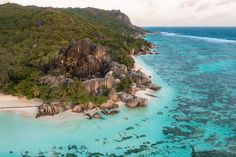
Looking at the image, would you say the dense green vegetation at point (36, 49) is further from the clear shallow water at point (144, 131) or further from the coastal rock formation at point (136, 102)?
the clear shallow water at point (144, 131)

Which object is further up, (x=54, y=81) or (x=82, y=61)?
(x=82, y=61)

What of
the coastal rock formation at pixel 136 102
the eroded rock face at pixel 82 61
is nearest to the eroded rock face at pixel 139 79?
the eroded rock face at pixel 82 61

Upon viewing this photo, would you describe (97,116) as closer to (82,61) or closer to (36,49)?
(82,61)

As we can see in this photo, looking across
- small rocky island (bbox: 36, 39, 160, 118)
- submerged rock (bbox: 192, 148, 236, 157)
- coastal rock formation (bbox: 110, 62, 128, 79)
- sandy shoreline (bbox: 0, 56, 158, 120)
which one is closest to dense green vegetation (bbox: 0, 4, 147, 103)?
sandy shoreline (bbox: 0, 56, 158, 120)

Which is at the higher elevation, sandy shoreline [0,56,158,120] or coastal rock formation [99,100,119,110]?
coastal rock formation [99,100,119,110]

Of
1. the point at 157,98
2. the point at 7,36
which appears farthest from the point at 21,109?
the point at 7,36

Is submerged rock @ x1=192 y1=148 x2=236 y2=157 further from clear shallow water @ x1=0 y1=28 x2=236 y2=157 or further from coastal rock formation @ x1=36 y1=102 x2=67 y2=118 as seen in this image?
coastal rock formation @ x1=36 y1=102 x2=67 y2=118

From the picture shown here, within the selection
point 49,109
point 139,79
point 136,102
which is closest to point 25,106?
point 49,109

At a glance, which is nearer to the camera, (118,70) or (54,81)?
(54,81)
